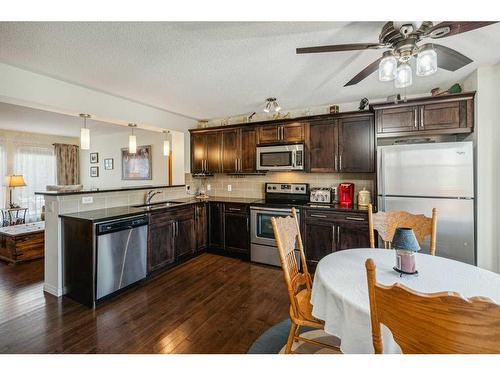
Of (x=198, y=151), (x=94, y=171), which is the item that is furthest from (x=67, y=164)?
(x=198, y=151)

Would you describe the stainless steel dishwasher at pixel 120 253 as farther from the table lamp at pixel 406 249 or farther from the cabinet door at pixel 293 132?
the table lamp at pixel 406 249

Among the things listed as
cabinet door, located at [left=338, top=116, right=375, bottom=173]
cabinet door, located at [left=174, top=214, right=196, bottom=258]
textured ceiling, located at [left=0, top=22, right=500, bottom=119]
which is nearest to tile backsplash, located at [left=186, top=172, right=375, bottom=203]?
Answer: cabinet door, located at [left=338, top=116, right=375, bottom=173]

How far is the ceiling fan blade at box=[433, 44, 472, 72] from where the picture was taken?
5.01 feet

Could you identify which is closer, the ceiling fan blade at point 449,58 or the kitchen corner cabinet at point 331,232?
the ceiling fan blade at point 449,58

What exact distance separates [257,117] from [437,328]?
13.4ft

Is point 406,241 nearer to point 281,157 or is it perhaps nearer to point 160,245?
point 281,157

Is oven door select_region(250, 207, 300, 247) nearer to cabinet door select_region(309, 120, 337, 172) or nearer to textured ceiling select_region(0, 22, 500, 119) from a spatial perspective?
cabinet door select_region(309, 120, 337, 172)

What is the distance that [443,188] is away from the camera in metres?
2.58

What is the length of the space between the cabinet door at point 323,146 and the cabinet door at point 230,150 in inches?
51.2

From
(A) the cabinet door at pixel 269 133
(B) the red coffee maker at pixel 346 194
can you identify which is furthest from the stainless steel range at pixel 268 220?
(A) the cabinet door at pixel 269 133

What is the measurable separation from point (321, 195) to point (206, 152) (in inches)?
88.9

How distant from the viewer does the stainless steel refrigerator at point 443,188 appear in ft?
8.21
